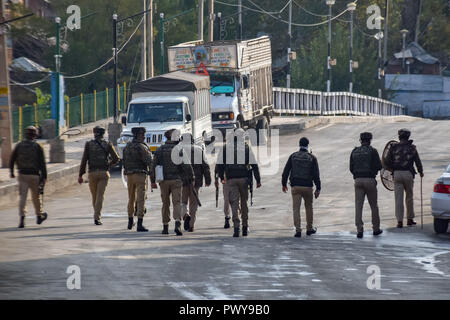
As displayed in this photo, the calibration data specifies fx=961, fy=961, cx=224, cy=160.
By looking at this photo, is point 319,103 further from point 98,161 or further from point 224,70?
point 98,161

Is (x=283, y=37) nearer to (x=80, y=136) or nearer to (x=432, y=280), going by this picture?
(x=80, y=136)

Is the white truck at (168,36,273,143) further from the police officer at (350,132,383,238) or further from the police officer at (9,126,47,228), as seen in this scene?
the police officer at (9,126,47,228)

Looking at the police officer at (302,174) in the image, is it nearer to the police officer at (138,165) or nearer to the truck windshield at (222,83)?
the police officer at (138,165)

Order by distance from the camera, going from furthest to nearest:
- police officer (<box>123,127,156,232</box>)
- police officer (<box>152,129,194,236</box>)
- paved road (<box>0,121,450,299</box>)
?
police officer (<box>123,127,156,232</box>)
police officer (<box>152,129,194,236</box>)
paved road (<box>0,121,450,299</box>)

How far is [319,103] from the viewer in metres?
60.4

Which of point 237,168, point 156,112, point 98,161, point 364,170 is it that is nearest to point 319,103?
point 156,112

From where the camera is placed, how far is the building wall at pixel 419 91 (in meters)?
84.8

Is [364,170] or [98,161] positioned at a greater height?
[98,161]

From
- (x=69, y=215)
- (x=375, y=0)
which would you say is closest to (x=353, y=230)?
(x=69, y=215)

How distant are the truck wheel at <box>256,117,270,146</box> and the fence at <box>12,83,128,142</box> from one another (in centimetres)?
930

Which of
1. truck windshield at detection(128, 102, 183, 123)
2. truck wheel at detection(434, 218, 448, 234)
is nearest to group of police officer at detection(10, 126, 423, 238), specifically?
truck wheel at detection(434, 218, 448, 234)

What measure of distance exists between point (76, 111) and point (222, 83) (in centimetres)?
1086

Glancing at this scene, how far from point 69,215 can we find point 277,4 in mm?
68004

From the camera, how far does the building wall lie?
84.8 m
